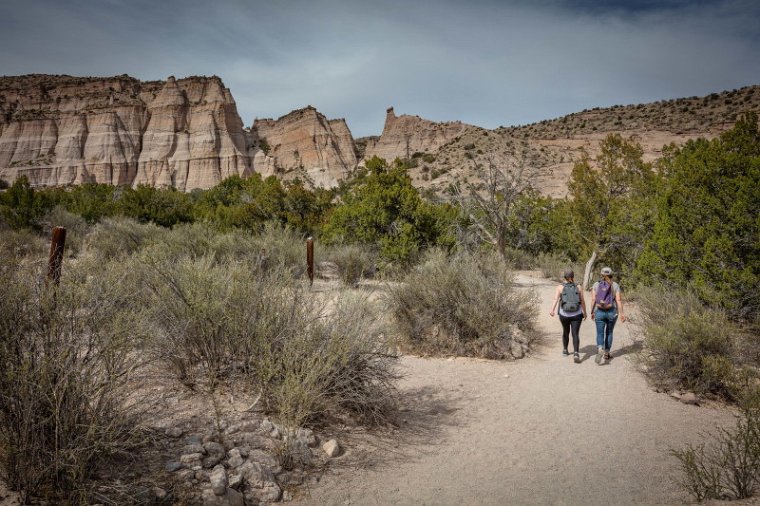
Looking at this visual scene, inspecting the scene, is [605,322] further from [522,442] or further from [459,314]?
Result: [522,442]

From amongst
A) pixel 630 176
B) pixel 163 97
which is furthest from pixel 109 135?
pixel 630 176

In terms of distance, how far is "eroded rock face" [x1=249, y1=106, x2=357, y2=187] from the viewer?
75.7 m

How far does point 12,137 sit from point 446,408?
9066cm

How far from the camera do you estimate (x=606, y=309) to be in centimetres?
766

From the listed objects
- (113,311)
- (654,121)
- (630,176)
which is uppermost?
(654,121)

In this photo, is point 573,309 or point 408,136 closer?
point 573,309

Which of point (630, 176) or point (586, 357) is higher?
point (630, 176)

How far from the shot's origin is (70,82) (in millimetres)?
76500

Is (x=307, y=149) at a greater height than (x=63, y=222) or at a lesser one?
greater

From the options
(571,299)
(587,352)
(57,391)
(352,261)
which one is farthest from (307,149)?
(57,391)

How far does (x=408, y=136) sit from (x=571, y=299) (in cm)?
7578

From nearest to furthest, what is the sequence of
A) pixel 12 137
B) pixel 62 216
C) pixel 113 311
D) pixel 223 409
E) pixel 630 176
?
pixel 113 311
pixel 223 409
pixel 630 176
pixel 62 216
pixel 12 137

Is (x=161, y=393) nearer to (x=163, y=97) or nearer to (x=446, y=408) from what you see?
(x=446, y=408)

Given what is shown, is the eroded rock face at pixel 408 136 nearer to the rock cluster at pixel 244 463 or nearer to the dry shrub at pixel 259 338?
the dry shrub at pixel 259 338
